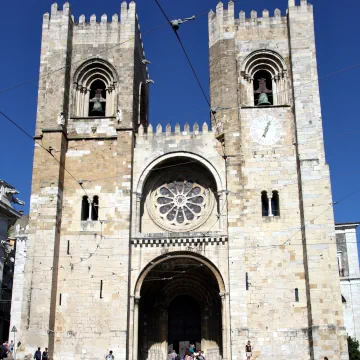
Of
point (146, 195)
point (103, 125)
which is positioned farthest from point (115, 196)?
point (103, 125)

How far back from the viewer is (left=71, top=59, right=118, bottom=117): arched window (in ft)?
85.0

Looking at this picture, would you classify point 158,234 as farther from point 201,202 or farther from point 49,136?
point 49,136

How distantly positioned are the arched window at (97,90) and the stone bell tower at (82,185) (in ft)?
0.15

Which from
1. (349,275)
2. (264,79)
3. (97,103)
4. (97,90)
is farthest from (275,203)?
(349,275)

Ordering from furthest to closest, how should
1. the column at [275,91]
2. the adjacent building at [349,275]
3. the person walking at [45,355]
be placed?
the adjacent building at [349,275] → the column at [275,91] → the person walking at [45,355]

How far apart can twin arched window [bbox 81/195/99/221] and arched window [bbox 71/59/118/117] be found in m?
4.09

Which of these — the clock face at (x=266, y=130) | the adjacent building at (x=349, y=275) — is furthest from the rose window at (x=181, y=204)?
the adjacent building at (x=349, y=275)

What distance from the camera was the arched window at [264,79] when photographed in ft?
82.7

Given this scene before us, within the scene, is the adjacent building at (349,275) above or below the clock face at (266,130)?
below

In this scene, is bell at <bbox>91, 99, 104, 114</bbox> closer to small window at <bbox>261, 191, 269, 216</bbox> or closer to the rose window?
the rose window

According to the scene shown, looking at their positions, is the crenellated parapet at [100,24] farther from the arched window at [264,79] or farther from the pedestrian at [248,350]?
the pedestrian at [248,350]

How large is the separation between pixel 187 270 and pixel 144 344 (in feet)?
12.6

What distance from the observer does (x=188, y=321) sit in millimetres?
26438

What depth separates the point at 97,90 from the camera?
26.8 meters
